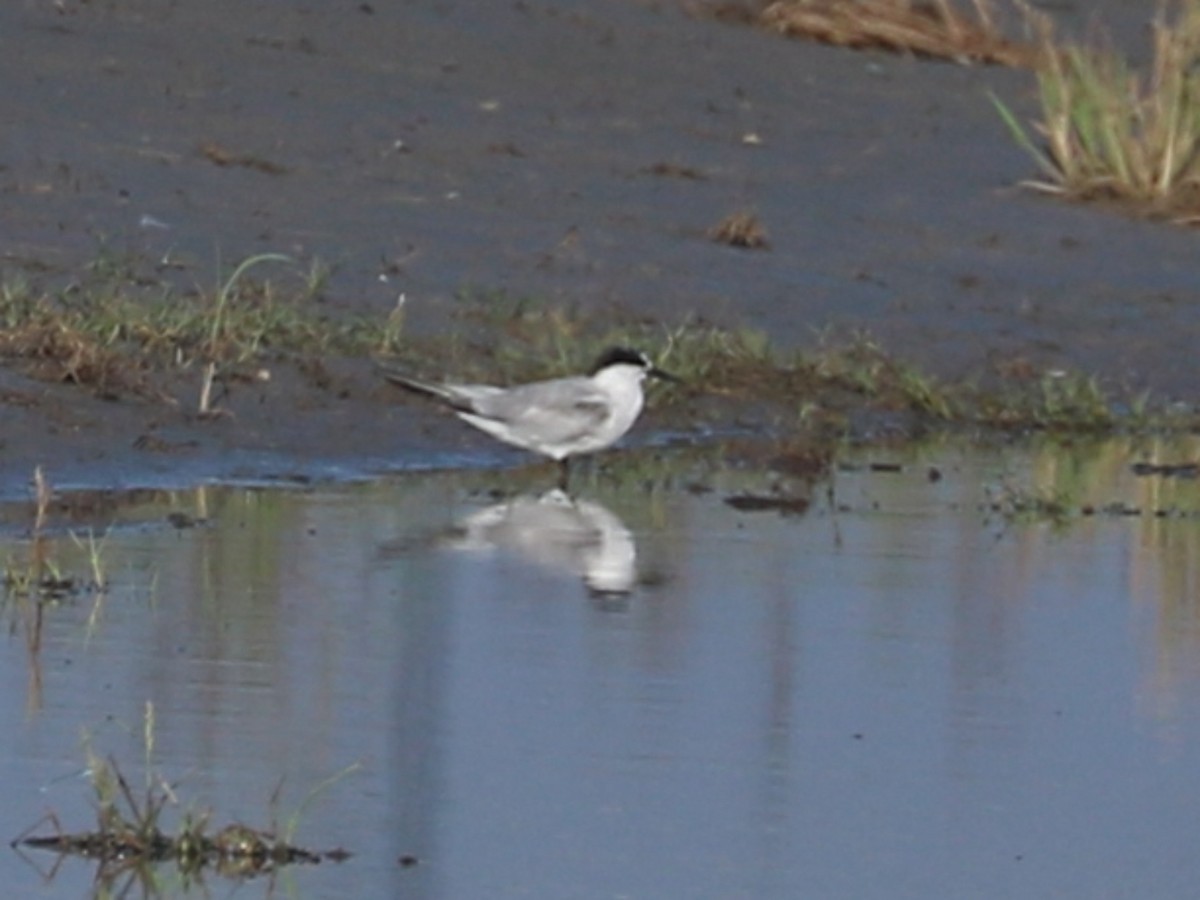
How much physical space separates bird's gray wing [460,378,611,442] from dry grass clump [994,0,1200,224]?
15.3ft

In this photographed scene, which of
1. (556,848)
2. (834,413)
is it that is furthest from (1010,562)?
(556,848)

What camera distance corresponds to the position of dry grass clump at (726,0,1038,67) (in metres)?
17.0

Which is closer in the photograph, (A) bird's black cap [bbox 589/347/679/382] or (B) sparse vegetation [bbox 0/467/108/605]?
(B) sparse vegetation [bbox 0/467/108/605]

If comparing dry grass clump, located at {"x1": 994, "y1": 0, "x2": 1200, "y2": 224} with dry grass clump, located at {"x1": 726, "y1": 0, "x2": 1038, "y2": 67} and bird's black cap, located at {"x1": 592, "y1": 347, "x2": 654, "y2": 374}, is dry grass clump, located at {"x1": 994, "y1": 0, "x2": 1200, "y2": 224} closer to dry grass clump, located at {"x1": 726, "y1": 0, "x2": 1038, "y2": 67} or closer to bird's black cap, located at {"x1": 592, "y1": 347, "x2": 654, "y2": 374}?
dry grass clump, located at {"x1": 726, "y1": 0, "x2": 1038, "y2": 67}

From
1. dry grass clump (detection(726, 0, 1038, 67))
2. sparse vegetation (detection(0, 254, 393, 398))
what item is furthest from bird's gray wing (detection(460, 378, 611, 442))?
dry grass clump (detection(726, 0, 1038, 67))

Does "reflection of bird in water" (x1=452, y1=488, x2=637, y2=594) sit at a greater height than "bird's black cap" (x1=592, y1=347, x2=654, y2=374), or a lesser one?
lesser

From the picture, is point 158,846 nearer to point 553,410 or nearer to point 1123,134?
point 553,410

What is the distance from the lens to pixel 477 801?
229 inches

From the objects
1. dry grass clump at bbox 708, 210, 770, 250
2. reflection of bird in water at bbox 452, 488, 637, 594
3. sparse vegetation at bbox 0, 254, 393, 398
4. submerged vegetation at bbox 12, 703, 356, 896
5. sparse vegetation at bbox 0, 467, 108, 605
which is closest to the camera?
submerged vegetation at bbox 12, 703, 356, 896

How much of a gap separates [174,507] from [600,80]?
22.3 ft

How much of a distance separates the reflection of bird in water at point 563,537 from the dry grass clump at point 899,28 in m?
7.60

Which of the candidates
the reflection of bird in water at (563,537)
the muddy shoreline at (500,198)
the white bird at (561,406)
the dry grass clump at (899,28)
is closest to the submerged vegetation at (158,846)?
the reflection of bird in water at (563,537)

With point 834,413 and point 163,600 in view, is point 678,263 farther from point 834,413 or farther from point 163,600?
point 163,600

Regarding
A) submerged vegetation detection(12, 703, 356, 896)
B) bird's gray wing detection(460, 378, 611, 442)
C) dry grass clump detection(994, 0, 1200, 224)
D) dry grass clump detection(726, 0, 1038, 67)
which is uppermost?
dry grass clump detection(726, 0, 1038, 67)
